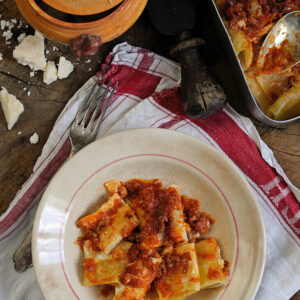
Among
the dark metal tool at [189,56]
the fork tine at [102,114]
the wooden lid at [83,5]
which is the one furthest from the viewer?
the fork tine at [102,114]

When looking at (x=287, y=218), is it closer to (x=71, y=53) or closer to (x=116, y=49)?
(x=116, y=49)

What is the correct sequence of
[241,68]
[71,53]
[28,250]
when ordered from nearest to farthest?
[241,68] → [28,250] → [71,53]

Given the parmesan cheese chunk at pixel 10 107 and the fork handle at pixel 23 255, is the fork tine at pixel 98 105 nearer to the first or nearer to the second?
the parmesan cheese chunk at pixel 10 107

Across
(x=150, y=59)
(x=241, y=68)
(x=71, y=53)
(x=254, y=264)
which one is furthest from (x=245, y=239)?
(x=71, y=53)

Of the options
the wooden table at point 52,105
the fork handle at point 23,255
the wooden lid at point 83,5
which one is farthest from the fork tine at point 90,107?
the fork handle at point 23,255

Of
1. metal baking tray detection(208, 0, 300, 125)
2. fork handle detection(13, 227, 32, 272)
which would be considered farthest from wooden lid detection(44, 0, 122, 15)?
fork handle detection(13, 227, 32, 272)
